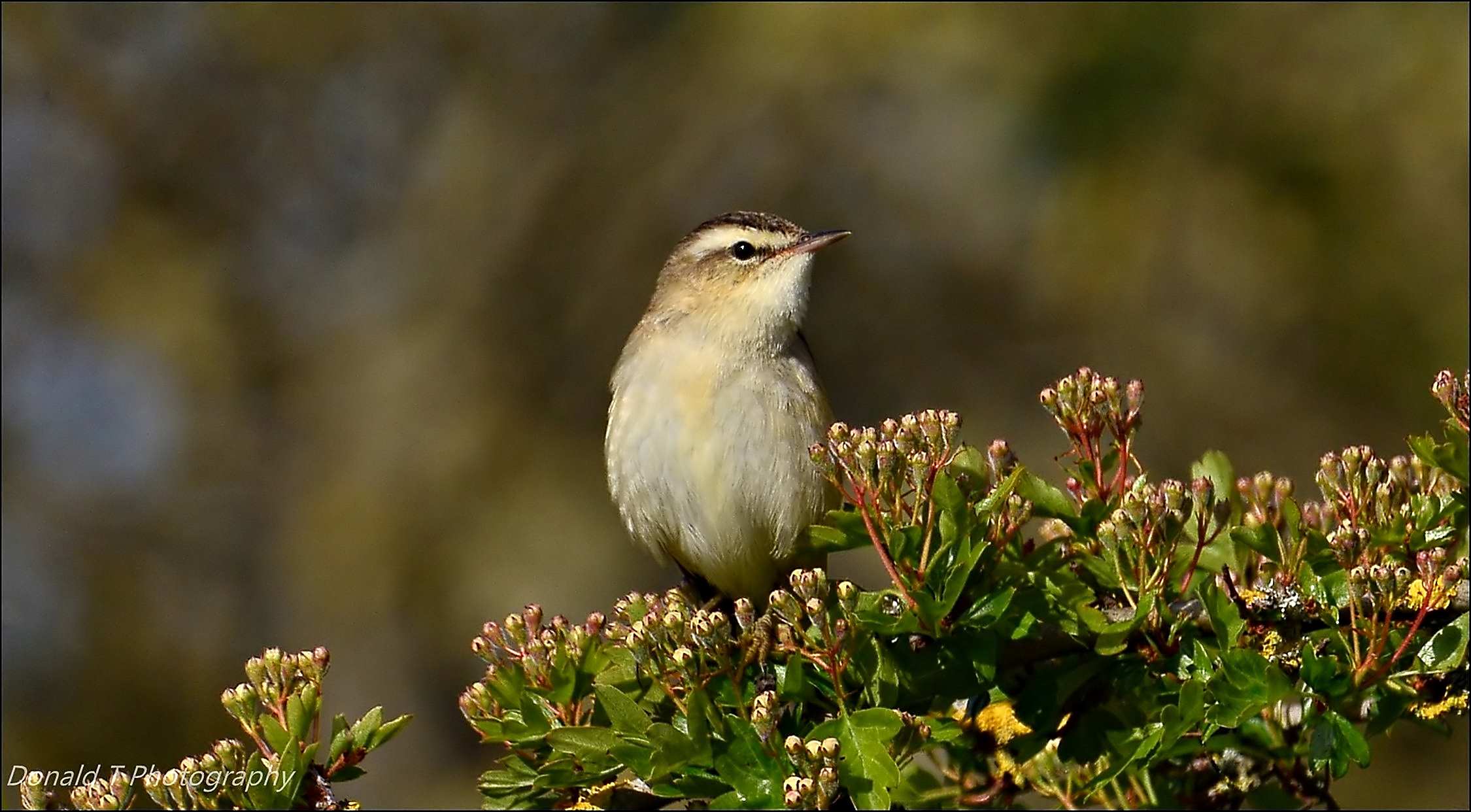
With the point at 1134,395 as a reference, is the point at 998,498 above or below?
below

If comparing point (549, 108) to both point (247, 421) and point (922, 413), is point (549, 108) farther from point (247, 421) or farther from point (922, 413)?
point (922, 413)

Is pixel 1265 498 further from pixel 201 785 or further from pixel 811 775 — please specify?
pixel 201 785

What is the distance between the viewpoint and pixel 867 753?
236cm

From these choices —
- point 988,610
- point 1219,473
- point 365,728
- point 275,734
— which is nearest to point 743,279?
point 1219,473

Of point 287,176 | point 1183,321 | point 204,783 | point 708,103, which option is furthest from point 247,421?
point 204,783

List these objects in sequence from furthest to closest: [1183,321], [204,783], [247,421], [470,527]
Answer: [247,421] < [470,527] < [1183,321] < [204,783]

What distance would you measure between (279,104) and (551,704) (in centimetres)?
815

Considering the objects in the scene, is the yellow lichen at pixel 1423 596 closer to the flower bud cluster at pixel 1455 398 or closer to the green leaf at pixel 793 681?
the flower bud cluster at pixel 1455 398

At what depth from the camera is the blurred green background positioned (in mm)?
7574

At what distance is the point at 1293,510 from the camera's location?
2711mm

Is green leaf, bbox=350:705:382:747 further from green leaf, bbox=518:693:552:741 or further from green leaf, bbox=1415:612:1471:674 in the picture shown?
green leaf, bbox=1415:612:1471:674

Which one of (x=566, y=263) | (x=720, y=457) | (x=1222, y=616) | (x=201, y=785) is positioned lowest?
(x=1222, y=616)

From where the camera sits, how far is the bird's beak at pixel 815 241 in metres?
4.30

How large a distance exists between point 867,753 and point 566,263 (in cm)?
708
